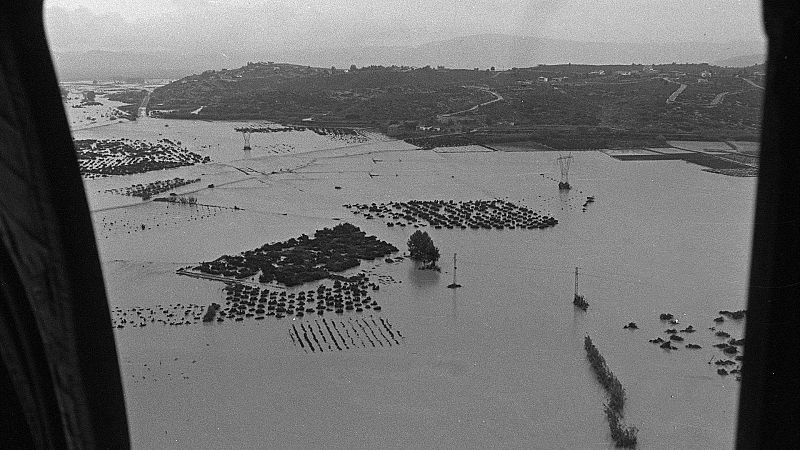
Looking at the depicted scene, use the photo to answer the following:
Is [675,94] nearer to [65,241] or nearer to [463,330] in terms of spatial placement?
[463,330]

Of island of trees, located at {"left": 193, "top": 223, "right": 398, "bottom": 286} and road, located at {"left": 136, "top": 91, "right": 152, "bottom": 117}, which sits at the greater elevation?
road, located at {"left": 136, "top": 91, "right": 152, "bottom": 117}

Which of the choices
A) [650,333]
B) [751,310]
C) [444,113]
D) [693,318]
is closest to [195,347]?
[650,333]

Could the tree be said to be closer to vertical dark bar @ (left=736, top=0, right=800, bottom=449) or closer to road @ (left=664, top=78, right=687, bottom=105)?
vertical dark bar @ (left=736, top=0, right=800, bottom=449)

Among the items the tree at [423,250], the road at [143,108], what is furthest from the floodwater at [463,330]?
the road at [143,108]

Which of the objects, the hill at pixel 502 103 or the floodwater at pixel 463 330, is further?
the hill at pixel 502 103

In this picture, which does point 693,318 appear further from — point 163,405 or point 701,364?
point 163,405

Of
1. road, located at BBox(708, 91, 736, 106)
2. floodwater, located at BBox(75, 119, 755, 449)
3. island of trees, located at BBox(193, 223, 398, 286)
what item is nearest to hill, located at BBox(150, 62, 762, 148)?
road, located at BBox(708, 91, 736, 106)

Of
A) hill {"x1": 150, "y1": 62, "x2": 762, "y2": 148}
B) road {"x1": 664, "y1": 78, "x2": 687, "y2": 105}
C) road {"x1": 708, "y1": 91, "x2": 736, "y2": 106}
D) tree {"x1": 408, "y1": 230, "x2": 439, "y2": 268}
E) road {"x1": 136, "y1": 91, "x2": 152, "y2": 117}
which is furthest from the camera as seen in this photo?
road {"x1": 136, "y1": 91, "x2": 152, "y2": 117}

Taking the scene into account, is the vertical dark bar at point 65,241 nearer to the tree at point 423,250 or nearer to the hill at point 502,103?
the tree at point 423,250
